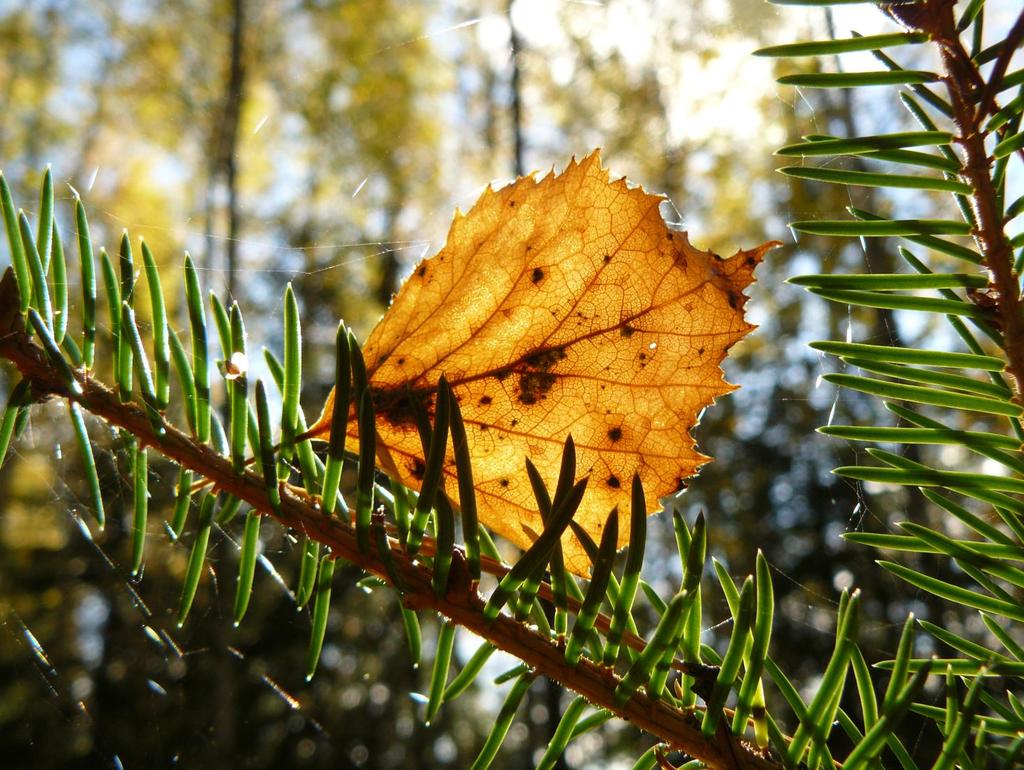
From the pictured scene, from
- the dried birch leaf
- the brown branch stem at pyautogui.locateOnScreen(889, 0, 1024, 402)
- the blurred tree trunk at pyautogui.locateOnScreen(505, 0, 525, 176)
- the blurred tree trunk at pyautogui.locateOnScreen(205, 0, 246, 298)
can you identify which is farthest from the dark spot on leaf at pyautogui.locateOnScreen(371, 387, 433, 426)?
the blurred tree trunk at pyautogui.locateOnScreen(205, 0, 246, 298)

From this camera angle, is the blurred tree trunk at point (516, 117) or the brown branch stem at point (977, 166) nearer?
the brown branch stem at point (977, 166)

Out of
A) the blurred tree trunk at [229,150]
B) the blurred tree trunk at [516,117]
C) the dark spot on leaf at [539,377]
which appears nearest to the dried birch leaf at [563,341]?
the dark spot on leaf at [539,377]

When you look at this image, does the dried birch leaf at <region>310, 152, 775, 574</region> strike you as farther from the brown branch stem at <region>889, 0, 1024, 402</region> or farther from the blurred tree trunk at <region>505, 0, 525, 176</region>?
the blurred tree trunk at <region>505, 0, 525, 176</region>

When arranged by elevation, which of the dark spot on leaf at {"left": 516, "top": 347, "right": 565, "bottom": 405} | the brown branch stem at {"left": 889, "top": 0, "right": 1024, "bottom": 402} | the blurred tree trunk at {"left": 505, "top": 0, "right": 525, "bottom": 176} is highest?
the blurred tree trunk at {"left": 505, "top": 0, "right": 525, "bottom": 176}

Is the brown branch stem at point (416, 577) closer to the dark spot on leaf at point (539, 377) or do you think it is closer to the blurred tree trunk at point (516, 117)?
the dark spot on leaf at point (539, 377)

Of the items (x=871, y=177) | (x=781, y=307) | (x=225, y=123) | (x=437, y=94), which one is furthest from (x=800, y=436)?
(x=871, y=177)

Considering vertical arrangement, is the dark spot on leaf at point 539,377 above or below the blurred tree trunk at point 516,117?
below

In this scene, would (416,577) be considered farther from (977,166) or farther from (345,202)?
(345,202)

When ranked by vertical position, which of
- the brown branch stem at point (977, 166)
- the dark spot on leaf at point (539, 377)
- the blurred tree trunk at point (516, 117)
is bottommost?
the dark spot on leaf at point (539, 377)
